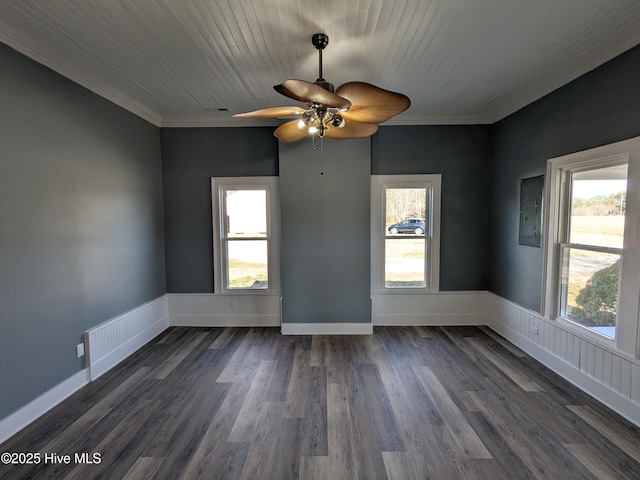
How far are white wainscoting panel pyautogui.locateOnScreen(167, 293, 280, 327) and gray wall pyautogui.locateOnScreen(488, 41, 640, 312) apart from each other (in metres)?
3.05

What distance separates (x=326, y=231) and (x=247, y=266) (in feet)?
4.16

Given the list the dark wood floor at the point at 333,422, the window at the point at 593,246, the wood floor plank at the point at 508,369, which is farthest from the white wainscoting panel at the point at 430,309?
the window at the point at 593,246

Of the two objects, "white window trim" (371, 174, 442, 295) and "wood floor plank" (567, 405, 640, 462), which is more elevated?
"white window trim" (371, 174, 442, 295)

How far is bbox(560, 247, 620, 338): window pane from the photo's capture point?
2.38 m

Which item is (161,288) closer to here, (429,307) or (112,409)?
(112,409)

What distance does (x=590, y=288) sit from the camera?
2604mm

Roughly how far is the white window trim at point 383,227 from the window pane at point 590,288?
143 cm

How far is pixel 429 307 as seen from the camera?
412 cm

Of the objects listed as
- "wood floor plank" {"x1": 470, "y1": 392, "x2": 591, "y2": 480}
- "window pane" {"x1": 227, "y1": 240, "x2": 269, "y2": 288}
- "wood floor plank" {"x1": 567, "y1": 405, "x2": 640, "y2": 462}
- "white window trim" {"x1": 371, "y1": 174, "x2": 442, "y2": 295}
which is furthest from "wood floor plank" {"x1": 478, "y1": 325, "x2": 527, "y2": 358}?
"window pane" {"x1": 227, "y1": 240, "x2": 269, "y2": 288}

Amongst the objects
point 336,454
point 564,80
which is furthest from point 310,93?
point 564,80

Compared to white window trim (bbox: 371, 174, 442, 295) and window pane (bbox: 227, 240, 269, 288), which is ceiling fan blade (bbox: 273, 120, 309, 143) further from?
window pane (bbox: 227, 240, 269, 288)

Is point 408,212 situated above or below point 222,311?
above

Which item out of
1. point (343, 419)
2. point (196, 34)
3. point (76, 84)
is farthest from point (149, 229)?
point (343, 419)

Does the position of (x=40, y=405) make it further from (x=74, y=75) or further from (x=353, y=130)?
(x=353, y=130)
